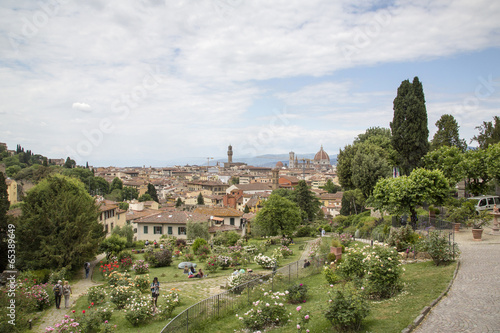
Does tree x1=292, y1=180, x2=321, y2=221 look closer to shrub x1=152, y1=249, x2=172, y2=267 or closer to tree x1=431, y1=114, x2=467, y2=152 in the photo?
tree x1=431, y1=114, x2=467, y2=152

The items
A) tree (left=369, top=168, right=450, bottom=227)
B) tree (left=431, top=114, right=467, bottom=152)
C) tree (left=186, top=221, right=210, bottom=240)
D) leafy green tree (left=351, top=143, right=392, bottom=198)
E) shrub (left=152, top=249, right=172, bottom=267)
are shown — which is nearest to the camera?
tree (left=369, top=168, right=450, bottom=227)

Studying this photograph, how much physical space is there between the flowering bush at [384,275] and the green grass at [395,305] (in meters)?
0.35

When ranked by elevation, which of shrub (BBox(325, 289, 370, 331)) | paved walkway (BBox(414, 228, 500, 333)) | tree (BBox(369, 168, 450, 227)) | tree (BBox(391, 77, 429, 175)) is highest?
tree (BBox(391, 77, 429, 175))

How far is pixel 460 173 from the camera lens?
1019 inches

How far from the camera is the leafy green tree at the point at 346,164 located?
4385cm

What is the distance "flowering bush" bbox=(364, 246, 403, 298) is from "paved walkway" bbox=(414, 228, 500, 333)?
4.55 feet

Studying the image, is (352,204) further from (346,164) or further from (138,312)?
(138,312)

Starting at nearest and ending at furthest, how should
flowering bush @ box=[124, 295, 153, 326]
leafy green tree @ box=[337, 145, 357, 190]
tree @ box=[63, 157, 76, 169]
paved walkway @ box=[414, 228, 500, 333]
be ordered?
paved walkway @ box=[414, 228, 500, 333], flowering bush @ box=[124, 295, 153, 326], leafy green tree @ box=[337, 145, 357, 190], tree @ box=[63, 157, 76, 169]

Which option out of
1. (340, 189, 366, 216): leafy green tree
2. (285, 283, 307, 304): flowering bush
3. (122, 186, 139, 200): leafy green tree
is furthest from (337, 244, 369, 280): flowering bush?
(122, 186, 139, 200): leafy green tree

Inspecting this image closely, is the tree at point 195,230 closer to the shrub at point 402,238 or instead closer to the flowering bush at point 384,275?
the shrub at point 402,238

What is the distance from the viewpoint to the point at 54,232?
77.7 ft

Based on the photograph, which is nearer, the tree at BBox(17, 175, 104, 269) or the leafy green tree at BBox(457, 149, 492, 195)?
the tree at BBox(17, 175, 104, 269)

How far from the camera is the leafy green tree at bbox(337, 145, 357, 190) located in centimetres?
4385

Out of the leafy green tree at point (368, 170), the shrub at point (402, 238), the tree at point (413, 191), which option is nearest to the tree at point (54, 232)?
the shrub at point (402, 238)
